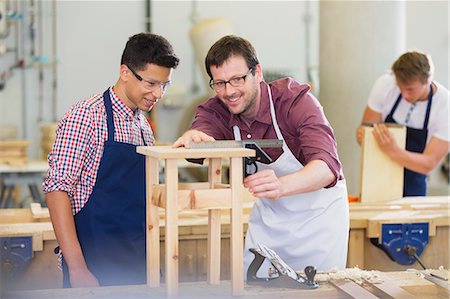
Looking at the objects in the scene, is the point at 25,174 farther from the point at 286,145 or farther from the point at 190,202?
the point at 190,202

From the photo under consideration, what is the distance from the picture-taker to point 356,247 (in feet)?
10.4

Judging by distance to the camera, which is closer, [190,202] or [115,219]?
[190,202]

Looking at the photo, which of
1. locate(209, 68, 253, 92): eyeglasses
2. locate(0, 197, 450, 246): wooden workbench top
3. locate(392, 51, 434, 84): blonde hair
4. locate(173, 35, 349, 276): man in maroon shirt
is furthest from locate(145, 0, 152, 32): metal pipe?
locate(209, 68, 253, 92): eyeglasses

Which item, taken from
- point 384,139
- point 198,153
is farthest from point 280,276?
point 384,139

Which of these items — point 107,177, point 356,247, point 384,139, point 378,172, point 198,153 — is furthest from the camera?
point 378,172

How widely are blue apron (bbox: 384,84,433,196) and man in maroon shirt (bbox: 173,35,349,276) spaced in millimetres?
1441

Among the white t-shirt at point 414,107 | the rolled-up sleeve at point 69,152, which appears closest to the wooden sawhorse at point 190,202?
the rolled-up sleeve at point 69,152

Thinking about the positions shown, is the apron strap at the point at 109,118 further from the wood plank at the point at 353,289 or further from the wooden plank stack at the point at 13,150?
the wooden plank stack at the point at 13,150

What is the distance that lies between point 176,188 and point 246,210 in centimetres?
148

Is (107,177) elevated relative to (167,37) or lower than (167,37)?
lower

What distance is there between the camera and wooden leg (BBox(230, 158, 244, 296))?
6.40 feet

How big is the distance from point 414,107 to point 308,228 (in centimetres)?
159

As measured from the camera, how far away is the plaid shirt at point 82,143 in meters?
2.29

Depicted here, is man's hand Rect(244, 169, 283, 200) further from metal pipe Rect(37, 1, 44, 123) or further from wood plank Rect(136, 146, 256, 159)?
metal pipe Rect(37, 1, 44, 123)
